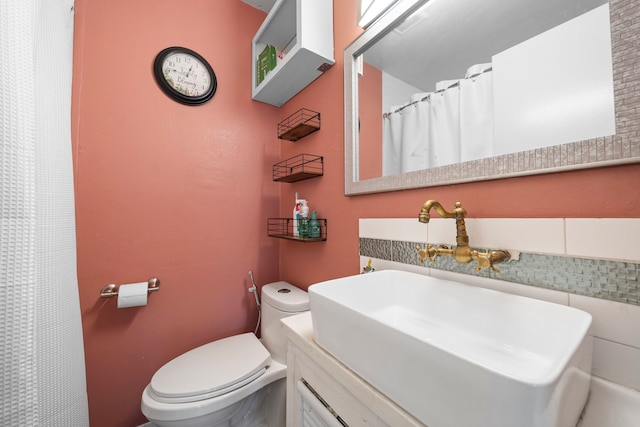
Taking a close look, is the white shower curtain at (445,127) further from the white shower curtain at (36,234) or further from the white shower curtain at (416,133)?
the white shower curtain at (36,234)

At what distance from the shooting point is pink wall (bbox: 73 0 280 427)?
3.62 feet

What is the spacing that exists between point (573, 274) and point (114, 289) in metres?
1.69

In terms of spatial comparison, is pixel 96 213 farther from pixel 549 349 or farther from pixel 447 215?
pixel 549 349

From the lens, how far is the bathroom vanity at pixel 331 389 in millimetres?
427

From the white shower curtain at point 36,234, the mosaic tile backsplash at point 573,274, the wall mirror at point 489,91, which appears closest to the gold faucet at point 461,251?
the mosaic tile backsplash at point 573,274

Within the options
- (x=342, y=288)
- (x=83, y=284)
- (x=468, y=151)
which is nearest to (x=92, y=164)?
(x=83, y=284)

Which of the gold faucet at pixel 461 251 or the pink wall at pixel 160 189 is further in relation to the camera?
the pink wall at pixel 160 189

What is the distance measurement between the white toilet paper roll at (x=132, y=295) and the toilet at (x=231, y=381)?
1.06 feet

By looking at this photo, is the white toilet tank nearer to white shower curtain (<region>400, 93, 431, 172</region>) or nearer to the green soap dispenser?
the green soap dispenser

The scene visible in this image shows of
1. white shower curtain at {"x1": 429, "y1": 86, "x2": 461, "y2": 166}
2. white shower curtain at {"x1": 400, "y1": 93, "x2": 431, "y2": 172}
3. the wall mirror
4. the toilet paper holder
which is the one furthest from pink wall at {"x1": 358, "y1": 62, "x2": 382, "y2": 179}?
the toilet paper holder

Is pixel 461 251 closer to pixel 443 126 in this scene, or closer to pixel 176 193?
pixel 443 126

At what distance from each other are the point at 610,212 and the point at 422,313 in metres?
0.48

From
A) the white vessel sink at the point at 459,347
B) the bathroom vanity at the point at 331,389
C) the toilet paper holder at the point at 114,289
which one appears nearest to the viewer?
the white vessel sink at the point at 459,347

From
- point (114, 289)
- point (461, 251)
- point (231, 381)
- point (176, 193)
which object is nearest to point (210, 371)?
point (231, 381)
